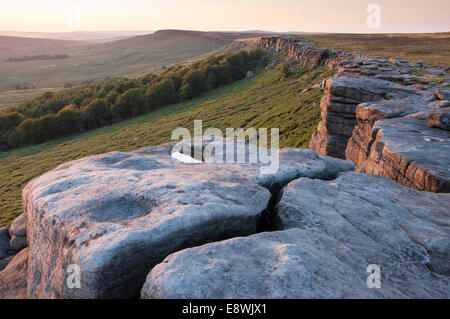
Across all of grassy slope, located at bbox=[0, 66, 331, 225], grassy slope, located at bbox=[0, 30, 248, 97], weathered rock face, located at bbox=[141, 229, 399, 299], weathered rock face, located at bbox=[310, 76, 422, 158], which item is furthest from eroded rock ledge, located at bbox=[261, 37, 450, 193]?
grassy slope, located at bbox=[0, 30, 248, 97]

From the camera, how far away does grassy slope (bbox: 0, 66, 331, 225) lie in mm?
32406

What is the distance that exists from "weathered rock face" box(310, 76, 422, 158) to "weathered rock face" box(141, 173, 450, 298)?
35.8 feet

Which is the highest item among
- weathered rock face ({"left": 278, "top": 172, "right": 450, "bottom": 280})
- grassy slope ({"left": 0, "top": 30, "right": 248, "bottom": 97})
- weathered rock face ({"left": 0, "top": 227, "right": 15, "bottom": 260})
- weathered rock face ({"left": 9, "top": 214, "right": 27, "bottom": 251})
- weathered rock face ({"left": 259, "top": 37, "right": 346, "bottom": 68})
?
grassy slope ({"left": 0, "top": 30, "right": 248, "bottom": 97})

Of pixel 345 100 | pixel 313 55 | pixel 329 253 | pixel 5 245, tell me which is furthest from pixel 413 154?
pixel 313 55

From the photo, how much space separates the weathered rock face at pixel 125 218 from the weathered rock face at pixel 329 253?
779 millimetres

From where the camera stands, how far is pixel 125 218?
21.7 ft

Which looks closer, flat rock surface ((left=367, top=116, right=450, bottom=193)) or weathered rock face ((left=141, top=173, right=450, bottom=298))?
weathered rock face ((left=141, top=173, right=450, bottom=298))

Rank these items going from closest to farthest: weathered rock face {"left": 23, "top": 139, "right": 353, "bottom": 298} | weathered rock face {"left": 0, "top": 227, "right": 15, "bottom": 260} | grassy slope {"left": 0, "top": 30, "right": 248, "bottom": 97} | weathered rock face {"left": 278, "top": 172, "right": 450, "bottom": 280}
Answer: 1. weathered rock face {"left": 23, "top": 139, "right": 353, "bottom": 298}
2. weathered rock face {"left": 278, "top": 172, "right": 450, "bottom": 280}
3. weathered rock face {"left": 0, "top": 227, "right": 15, "bottom": 260}
4. grassy slope {"left": 0, "top": 30, "right": 248, "bottom": 97}

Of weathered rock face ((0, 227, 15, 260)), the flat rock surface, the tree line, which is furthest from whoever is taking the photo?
the tree line

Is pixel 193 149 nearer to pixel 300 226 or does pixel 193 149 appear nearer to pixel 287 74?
pixel 300 226

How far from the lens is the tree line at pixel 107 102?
61.8 meters

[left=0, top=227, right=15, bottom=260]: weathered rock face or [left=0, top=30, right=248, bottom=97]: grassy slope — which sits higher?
[left=0, top=30, right=248, bottom=97]: grassy slope

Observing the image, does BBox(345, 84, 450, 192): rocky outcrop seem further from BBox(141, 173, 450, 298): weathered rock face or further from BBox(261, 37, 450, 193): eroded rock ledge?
BBox(141, 173, 450, 298): weathered rock face

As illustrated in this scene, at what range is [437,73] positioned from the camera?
1012 inches
